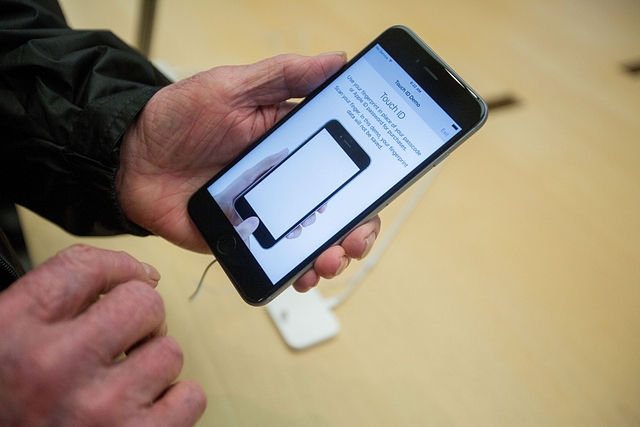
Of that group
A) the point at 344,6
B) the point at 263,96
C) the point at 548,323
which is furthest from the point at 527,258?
the point at 344,6

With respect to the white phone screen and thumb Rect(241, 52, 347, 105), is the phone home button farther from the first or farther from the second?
thumb Rect(241, 52, 347, 105)

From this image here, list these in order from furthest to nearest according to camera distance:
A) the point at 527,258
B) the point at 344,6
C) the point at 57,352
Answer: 1. the point at 344,6
2. the point at 527,258
3. the point at 57,352

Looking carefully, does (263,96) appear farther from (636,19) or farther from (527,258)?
(636,19)

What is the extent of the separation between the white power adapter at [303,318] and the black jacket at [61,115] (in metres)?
0.17

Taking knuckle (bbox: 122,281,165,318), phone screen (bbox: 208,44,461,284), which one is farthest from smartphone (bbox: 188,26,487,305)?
knuckle (bbox: 122,281,165,318)

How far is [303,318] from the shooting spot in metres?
0.45

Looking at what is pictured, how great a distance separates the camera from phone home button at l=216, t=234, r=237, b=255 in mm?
398

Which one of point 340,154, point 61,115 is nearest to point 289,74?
point 340,154

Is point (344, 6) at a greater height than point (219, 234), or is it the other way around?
point (344, 6)

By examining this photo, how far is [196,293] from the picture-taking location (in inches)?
17.9

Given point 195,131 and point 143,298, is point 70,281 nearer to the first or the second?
point 143,298

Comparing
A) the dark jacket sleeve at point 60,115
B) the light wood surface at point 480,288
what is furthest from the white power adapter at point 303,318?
the dark jacket sleeve at point 60,115

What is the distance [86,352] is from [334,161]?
0.83 feet

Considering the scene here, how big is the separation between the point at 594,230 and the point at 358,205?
1.10ft
